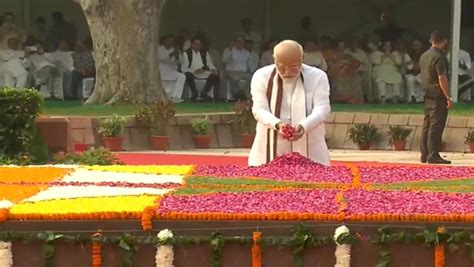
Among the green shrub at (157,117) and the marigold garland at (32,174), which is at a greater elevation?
the marigold garland at (32,174)

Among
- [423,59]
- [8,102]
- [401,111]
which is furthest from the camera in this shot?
[401,111]

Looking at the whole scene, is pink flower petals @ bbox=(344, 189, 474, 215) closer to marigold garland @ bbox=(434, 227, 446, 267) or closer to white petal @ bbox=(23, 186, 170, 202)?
marigold garland @ bbox=(434, 227, 446, 267)

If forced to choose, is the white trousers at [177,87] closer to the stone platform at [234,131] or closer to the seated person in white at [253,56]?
the seated person in white at [253,56]

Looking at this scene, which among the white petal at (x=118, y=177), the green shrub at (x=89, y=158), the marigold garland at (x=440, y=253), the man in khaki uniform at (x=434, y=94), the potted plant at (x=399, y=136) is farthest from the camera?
the potted plant at (x=399, y=136)

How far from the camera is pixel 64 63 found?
21.1m

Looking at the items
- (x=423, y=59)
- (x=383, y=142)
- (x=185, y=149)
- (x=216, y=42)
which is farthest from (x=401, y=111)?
(x=216, y=42)

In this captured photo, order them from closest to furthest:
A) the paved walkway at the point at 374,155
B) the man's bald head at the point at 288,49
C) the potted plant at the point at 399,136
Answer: the man's bald head at the point at 288,49 < the paved walkway at the point at 374,155 < the potted plant at the point at 399,136

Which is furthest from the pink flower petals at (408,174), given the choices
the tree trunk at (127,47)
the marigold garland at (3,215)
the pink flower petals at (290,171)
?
the tree trunk at (127,47)

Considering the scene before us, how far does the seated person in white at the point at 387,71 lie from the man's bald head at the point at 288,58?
563 inches

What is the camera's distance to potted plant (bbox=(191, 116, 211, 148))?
1614 cm

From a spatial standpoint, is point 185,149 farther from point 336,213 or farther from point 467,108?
point 336,213

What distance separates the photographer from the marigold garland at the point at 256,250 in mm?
4496

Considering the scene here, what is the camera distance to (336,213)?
4.54m

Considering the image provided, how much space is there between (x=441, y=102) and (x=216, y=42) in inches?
445
